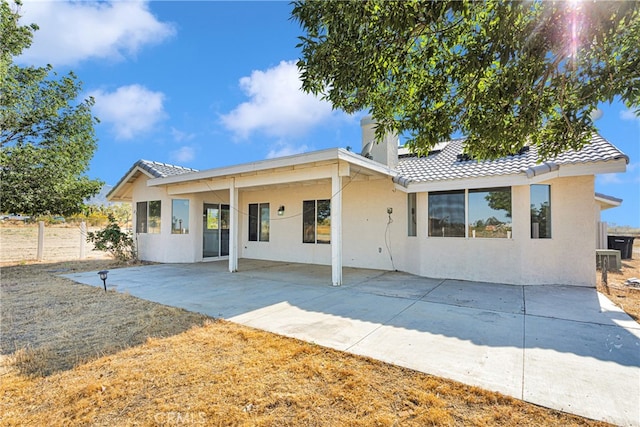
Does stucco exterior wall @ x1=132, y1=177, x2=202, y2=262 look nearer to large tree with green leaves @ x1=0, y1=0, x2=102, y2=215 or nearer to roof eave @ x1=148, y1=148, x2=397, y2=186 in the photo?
roof eave @ x1=148, y1=148, x2=397, y2=186

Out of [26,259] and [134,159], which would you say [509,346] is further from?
[26,259]

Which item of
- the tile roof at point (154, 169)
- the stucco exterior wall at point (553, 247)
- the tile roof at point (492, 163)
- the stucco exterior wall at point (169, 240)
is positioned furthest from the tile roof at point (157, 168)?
the stucco exterior wall at point (553, 247)

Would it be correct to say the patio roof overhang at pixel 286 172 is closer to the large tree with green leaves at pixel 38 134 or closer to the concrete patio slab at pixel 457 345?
the large tree with green leaves at pixel 38 134

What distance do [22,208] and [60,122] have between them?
11.3 ft

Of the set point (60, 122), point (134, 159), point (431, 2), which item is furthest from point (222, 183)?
point (431, 2)

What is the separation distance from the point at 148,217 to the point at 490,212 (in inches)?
517

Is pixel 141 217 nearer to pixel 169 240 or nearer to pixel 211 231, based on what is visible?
pixel 169 240

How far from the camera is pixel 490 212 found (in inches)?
315

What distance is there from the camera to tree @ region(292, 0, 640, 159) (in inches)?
123

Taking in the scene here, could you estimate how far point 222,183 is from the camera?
10.4m

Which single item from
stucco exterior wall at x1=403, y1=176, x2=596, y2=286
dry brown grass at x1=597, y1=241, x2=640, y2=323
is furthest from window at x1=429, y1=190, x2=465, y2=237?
dry brown grass at x1=597, y1=241, x2=640, y2=323

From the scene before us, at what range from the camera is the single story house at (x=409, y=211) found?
7.45 m

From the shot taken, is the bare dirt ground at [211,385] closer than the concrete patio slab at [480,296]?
Yes

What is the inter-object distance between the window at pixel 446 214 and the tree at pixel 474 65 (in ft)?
13.1
